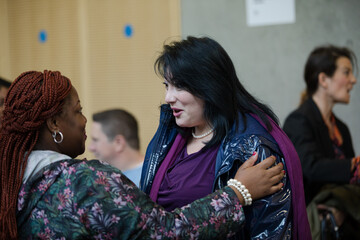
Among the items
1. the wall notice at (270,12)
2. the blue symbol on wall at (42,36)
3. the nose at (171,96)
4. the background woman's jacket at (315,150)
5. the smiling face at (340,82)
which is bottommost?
the background woman's jacket at (315,150)

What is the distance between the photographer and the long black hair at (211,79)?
1867 millimetres

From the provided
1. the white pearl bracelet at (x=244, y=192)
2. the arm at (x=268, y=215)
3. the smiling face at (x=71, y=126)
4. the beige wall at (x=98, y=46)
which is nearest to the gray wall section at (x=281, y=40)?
the beige wall at (x=98, y=46)

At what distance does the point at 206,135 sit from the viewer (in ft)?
6.65

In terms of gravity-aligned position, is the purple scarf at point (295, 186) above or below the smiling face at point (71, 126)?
below

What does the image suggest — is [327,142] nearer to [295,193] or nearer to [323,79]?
[323,79]

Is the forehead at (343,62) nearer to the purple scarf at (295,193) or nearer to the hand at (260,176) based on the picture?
the purple scarf at (295,193)

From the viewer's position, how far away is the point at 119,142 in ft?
11.2

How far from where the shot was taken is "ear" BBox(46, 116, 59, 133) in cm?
161

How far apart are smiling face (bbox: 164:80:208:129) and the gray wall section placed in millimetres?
2550

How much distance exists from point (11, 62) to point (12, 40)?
24 centimetres

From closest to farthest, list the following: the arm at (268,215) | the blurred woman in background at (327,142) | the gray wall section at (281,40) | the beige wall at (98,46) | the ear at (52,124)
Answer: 1. the ear at (52,124)
2. the arm at (268,215)
3. the blurred woman in background at (327,142)
4. the gray wall section at (281,40)
5. the beige wall at (98,46)

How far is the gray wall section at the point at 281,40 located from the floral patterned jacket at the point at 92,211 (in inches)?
118

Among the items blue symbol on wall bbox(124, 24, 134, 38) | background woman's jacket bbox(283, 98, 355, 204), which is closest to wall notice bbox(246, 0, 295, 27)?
blue symbol on wall bbox(124, 24, 134, 38)

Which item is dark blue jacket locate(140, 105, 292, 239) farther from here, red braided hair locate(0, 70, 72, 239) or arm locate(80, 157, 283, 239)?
red braided hair locate(0, 70, 72, 239)
